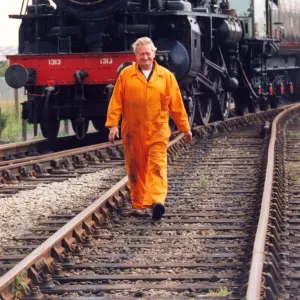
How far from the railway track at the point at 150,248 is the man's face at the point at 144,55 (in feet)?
4.14

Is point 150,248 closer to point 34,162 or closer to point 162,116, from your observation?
point 162,116

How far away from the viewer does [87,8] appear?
48.2ft

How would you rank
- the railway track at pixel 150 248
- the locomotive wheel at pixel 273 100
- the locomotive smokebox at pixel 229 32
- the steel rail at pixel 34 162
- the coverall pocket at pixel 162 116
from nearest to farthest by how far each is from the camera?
the railway track at pixel 150 248
the coverall pocket at pixel 162 116
the steel rail at pixel 34 162
the locomotive smokebox at pixel 229 32
the locomotive wheel at pixel 273 100

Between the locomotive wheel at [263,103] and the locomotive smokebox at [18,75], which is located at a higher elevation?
the locomotive smokebox at [18,75]

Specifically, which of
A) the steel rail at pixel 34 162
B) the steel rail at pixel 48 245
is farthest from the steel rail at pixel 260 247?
the steel rail at pixel 34 162

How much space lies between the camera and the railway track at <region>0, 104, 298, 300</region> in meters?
5.62

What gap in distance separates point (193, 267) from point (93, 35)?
29.7ft

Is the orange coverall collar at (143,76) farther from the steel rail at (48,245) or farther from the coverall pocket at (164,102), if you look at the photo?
the steel rail at (48,245)

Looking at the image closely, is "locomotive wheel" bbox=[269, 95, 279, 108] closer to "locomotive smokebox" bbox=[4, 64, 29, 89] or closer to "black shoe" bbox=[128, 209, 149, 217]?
"locomotive smokebox" bbox=[4, 64, 29, 89]

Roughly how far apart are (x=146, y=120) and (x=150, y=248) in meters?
1.53

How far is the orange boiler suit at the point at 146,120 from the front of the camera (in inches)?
316

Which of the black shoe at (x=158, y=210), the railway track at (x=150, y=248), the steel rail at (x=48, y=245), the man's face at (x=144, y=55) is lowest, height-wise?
the railway track at (x=150, y=248)

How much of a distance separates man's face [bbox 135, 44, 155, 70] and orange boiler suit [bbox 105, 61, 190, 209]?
0.14 meters

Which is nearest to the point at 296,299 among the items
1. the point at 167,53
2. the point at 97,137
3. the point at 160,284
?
the point at 160,284
